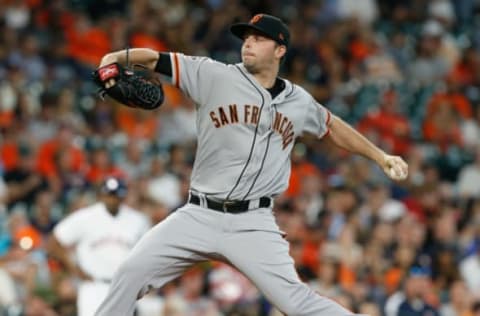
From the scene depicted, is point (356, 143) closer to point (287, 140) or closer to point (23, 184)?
point (287, 140)

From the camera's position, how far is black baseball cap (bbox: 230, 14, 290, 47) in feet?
23.7

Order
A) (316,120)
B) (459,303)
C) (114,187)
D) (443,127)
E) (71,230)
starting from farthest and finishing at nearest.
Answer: (443,127) < (459,303) < (71,230) < (114,187) < (316,120)

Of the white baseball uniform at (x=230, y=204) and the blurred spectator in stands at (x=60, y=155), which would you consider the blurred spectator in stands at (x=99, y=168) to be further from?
the white baseball uniform at (x=230, y=204)

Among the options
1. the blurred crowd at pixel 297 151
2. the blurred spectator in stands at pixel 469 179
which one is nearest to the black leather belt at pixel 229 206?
the blurred crowd at pixel 297 151

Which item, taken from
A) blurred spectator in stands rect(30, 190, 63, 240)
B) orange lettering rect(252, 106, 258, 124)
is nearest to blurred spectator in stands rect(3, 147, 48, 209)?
blurred spectator in stands rect(30, 190, 63, 240)

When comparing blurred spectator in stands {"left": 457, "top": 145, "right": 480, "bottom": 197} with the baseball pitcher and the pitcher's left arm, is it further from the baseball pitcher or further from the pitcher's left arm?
the baseball pitcher

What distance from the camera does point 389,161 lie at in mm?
7453

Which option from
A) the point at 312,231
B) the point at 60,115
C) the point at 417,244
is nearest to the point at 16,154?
the point at 60,115

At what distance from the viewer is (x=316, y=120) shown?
297 inches

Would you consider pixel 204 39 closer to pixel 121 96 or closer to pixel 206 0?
pixel 206 0

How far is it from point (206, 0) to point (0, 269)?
261 inches

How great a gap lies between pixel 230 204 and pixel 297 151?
7.33 metres

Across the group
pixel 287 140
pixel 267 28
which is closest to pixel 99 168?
pixel 287 140

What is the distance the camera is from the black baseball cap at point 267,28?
23.7 ft
